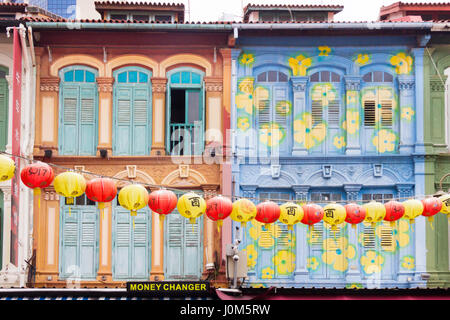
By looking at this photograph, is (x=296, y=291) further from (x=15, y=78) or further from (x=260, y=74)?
(x=15, y=78)

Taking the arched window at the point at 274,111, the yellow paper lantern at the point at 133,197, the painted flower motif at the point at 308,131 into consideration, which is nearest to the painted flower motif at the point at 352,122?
the painted flower motif at the point at 308,131

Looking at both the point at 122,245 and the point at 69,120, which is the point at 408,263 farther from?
the point at 69,120

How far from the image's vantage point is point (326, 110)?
49.7 feet

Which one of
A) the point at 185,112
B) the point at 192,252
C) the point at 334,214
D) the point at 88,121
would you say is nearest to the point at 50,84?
the point at 88,121

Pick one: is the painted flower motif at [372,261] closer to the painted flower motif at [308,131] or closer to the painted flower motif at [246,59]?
the painted flower motif at [308,131]

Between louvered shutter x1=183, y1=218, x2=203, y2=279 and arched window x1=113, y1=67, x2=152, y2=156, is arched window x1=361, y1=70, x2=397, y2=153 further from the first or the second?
arched window x1=113, y1=67, x2=152, y2=156

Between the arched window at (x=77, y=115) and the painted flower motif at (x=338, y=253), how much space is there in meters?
5.90

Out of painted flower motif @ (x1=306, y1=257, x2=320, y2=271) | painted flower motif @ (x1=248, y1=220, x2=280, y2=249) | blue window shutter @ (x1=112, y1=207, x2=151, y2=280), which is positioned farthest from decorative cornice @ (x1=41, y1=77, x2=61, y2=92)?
painted flower motif @ (x1=306, y1=257, x2=320, y2=271)

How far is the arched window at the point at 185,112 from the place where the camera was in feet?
49.2

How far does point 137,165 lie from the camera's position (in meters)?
14.8

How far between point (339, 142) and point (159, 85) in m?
4.46

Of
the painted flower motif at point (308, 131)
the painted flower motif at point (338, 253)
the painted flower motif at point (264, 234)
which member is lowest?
the painted flower motif at point (338, 253)

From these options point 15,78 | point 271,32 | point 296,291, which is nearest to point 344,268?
point 296,291

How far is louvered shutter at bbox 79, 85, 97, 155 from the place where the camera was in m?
14.9
